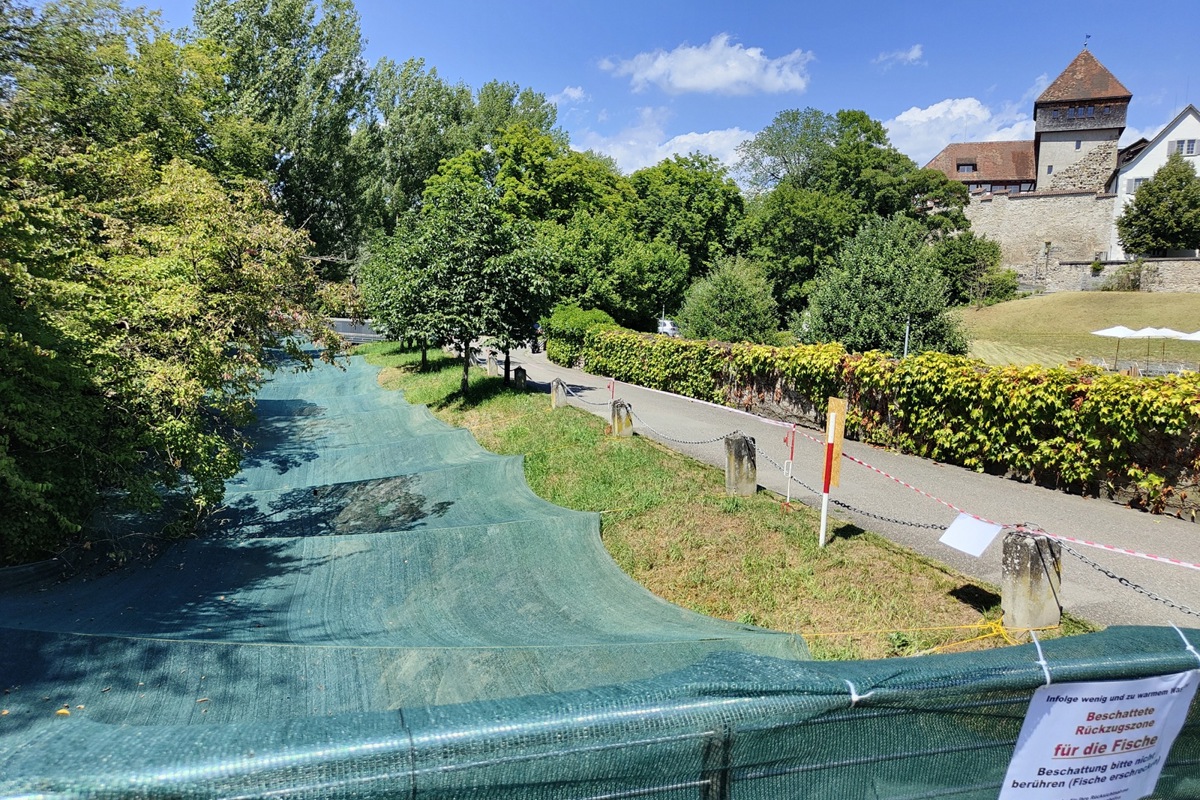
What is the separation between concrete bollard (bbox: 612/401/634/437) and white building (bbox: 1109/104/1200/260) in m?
49.6

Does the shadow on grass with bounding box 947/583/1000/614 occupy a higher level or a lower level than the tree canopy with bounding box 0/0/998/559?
lower

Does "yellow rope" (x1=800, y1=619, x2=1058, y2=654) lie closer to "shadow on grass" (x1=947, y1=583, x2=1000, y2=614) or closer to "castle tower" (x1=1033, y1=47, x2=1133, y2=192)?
"shadow on grass" (x1=947, y1=583, x2=1000, y2=614)

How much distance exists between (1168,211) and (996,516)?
46684 mm

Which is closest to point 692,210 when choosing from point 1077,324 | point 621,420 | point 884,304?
point 1077,324

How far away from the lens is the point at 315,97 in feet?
119

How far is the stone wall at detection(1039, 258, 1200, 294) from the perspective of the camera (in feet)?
132

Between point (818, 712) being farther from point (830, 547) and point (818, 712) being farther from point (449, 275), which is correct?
point (449, 275)

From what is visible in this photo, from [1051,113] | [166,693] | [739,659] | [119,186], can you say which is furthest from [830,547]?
[1051,113]

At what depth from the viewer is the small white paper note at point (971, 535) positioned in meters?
5.94

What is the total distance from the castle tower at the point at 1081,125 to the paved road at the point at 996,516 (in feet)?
174

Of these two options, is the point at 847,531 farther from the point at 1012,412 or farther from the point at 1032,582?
the point at 1012,412

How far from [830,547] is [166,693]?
6.43 m

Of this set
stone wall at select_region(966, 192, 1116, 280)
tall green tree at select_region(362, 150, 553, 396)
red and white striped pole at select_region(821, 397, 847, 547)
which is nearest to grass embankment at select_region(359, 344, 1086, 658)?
red and white striped pole at select_region(821, 397, 847, 547)

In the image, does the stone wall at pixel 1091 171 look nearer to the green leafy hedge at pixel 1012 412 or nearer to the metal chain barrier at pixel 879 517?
the green leafy hedge at pixel 1012 412
